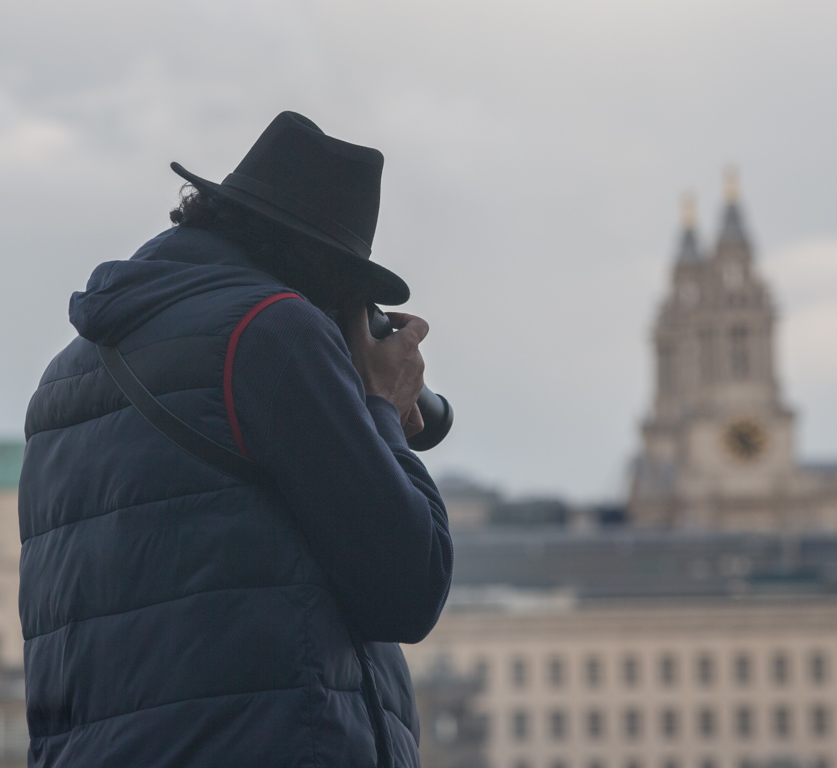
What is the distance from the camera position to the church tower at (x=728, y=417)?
9700 cm

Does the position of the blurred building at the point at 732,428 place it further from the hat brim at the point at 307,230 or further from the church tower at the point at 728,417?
the hat brim at the point at 307,230

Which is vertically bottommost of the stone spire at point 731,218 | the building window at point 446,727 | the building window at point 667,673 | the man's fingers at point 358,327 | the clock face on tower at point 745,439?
the building window at point 446,727

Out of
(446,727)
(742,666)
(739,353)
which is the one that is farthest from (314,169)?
(739,353)

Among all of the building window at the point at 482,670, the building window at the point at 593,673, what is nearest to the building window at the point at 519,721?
the building window at the point at 482,670

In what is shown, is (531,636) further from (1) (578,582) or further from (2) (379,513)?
(2) (379,513)

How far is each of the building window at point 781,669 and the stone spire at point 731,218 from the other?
3164cm

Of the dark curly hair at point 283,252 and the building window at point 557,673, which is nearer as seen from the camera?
the dark curly hair at point 283,252

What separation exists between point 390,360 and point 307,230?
0.30 m

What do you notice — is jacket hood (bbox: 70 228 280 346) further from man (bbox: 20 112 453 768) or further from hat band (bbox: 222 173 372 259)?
hat band (bbox: 222 173 372 259)

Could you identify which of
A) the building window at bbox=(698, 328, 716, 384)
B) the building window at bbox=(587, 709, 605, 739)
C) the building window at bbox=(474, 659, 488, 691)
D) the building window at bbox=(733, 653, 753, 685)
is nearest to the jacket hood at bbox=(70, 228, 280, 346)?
the building window at bbox=(474, 659, 488, 691)

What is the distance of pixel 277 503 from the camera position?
267 cm

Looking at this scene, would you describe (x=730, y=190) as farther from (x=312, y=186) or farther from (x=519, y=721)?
(x=312, y=186)

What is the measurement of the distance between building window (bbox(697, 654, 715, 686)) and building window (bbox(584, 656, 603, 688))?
4.19 meters

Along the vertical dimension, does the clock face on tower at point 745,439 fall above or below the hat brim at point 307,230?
above
